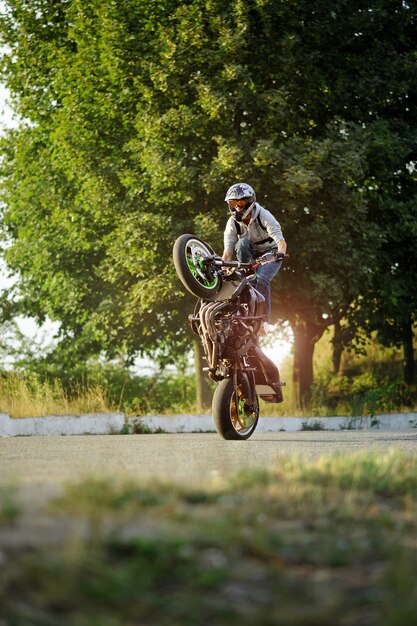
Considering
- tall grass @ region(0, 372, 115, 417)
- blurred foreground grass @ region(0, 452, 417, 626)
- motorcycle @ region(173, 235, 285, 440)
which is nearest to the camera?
blurred foreground grass @ region(0, 452, 417, 626)

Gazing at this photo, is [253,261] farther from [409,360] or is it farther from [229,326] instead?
Answer: [409,360]

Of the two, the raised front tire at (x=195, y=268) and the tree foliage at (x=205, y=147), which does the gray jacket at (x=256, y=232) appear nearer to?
the raised front tire at (x=195, y=268)

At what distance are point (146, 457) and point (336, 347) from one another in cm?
2114

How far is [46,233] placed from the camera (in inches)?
1084

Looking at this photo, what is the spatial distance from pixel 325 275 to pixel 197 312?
37.9ft

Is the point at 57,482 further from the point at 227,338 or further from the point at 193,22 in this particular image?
the point at 193,22

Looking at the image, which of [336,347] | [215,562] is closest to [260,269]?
[215,562]

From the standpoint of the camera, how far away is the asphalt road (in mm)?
6172

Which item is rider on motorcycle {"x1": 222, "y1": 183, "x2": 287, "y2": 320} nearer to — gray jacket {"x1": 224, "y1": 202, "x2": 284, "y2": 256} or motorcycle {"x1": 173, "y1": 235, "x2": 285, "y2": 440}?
gray jacket {"x1": 224, "y1": 202, "x2": 284, "y2": 256}

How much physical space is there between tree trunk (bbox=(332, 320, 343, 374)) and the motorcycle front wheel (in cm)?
1639

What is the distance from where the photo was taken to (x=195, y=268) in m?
10.4

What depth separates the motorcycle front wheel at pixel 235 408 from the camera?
34.8 feet

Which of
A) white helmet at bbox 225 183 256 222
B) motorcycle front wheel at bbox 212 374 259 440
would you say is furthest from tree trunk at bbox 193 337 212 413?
white helmet at bbox 225 183 256 222

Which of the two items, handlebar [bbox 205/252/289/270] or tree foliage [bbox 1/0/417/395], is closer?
handlebar [bbox 205/252/289/270]
